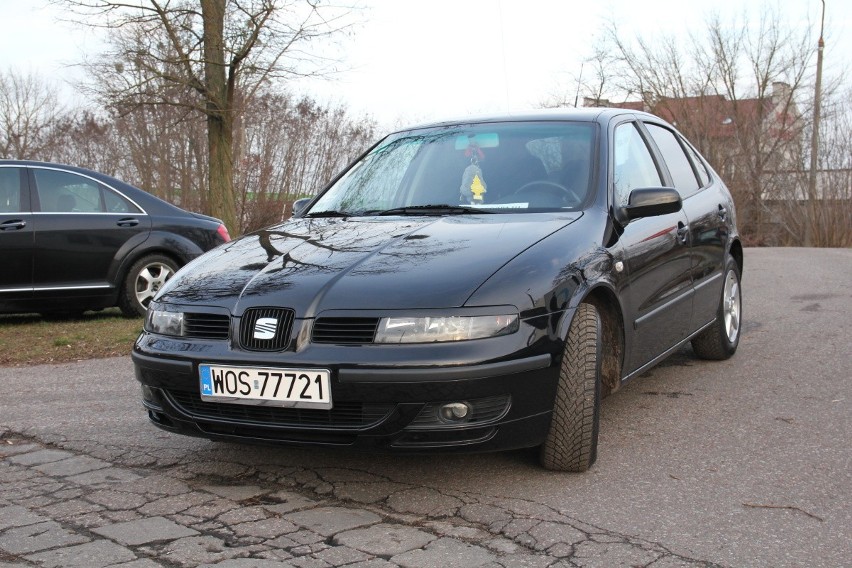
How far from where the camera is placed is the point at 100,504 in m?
Result: 3.47

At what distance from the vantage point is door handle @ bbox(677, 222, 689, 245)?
490cm

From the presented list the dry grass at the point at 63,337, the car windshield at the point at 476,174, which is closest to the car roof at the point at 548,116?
the car windshield at the point at 476,174

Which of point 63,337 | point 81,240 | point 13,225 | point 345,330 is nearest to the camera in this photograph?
point 345,330

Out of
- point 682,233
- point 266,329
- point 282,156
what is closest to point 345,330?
point 266,329

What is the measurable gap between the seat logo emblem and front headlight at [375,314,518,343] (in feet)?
1.29

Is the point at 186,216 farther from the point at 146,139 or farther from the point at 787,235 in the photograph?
the point at 787,235

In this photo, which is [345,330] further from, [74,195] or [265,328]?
[74,195]

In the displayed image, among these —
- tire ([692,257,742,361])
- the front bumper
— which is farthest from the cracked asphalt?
tire ([692,257,742,361])

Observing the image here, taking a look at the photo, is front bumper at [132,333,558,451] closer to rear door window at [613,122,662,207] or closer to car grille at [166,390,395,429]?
car grille at [166,390,395,429]

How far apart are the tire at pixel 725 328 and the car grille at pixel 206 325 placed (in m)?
3.18

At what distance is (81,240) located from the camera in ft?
26.8

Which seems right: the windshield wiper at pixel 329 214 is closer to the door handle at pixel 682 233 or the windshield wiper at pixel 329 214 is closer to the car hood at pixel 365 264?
the car hood at pixel 365 264

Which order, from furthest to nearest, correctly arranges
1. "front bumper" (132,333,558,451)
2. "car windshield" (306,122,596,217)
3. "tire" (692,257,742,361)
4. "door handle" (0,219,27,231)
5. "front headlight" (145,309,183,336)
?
"door handle" (0,219,27,231) < "tire" (692,257,742,361) < "car windshield" (306,122,596,217) < "front headlight" (145,309,183,336) < "front bumper" (132,333,558,451)

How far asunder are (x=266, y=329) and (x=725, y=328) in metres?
3.59
